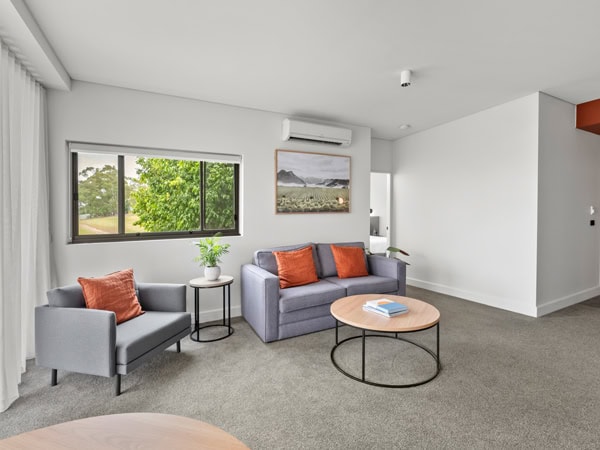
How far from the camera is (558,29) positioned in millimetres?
2273

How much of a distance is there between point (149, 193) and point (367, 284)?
2.69 metres

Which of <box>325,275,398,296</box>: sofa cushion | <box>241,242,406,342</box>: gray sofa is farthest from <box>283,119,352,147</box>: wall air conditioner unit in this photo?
<box>325,275,398,296</box>: sofa cushion

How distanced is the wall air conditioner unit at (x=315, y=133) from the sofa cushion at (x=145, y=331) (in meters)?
2.49

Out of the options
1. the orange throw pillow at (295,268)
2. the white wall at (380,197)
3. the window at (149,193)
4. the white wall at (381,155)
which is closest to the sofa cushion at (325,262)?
the orange throw pillow at (295,268)

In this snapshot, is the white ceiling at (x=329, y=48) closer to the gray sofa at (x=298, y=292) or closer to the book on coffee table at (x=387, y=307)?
the gray sofa at (x=298, y=292)

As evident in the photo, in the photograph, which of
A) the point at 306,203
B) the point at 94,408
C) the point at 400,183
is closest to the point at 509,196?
the point at 400,183

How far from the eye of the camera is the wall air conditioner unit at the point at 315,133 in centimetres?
391

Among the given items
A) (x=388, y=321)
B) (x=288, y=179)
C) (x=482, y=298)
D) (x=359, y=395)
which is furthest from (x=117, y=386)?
(x=482, y=298)

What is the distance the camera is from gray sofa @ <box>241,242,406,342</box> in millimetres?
2979

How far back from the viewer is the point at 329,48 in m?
2.52

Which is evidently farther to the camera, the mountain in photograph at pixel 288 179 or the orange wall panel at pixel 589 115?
the mountain in photograph at pixel 288 179

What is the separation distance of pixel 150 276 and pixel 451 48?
3.59 m

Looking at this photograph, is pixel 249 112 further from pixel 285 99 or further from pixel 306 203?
Result: pixel 306 203

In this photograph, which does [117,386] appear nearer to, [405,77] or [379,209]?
[405,77]
